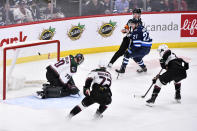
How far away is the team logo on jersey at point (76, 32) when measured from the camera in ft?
35.8

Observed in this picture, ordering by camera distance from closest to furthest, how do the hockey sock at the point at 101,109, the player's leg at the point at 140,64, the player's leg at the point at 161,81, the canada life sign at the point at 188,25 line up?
the hockey sock at the point at 101,109
the player's leg at the point at 161,81
the player's leg at the point at 140,64
the canada life sign at the point at 188,25

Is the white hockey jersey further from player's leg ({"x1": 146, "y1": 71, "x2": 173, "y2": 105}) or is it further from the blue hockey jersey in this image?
the blue hockey jersey

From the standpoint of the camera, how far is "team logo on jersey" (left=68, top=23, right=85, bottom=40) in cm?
1091

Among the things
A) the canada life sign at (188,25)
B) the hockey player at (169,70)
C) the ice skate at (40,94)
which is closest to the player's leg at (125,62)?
the hockey player at (169,70)

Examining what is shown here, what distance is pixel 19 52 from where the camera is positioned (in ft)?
26.3

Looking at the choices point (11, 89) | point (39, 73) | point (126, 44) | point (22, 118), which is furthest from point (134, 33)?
point (22, 118)

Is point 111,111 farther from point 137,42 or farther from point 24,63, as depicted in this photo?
point 137,42

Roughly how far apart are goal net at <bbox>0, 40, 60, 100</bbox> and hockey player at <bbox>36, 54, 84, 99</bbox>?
1.52 feet

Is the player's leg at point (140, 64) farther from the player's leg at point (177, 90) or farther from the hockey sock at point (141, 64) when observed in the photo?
the player's leg at point (177, 90)

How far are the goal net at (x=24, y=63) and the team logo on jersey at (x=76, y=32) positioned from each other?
6.78 feet

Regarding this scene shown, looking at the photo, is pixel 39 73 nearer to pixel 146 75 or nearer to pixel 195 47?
pixel 146 75

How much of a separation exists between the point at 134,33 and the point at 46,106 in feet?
9.02

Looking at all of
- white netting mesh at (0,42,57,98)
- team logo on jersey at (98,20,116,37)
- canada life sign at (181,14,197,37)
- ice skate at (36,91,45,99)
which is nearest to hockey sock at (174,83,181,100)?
ice skate at (36,91,45,99)

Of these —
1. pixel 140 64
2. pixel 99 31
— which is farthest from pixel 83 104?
pixel 99 31
